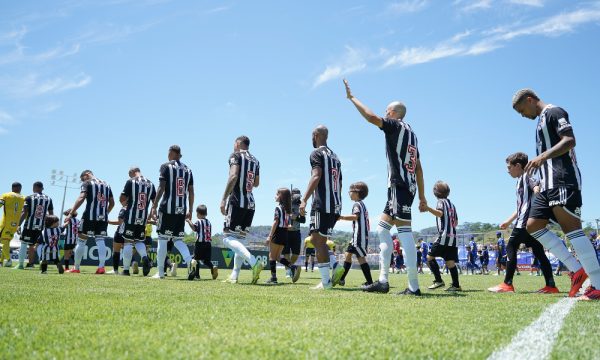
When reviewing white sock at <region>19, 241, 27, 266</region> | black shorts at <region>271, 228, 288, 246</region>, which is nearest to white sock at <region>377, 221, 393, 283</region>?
black shorts at <region>271, 228, 288, 246</region>

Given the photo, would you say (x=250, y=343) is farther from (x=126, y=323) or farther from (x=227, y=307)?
(x=227, y=307)

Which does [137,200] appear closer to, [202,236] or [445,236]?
[202,236]

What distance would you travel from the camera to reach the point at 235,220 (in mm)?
8164

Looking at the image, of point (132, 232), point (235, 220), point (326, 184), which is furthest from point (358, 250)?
point (132, 232)

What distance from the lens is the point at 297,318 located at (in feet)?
9.95

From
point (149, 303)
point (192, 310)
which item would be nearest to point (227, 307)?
point (192, 310)

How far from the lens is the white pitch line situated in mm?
2004

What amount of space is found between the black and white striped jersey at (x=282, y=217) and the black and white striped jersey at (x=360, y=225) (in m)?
2.00

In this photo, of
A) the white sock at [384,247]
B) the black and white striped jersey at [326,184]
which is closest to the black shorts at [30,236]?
the black and white striped jersey at [326,184]

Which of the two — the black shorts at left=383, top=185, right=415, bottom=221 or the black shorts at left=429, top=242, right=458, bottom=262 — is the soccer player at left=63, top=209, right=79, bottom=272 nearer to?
the black shorts at left=429, top=242, right=458, bottom=262

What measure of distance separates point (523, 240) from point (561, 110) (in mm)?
3472

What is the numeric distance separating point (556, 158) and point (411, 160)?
64.4 inches

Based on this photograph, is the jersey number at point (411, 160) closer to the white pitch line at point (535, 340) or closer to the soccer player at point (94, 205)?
the white pitch line at point (535, 340)

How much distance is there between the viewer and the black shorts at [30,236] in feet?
44.0
